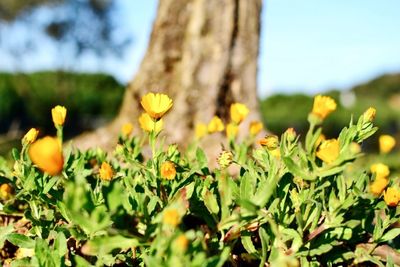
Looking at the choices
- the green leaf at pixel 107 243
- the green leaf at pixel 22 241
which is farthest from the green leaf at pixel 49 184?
the green leaf at pixel 107 243

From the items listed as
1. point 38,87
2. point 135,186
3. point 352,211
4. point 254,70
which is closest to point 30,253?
point 135,186

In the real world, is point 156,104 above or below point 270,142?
above

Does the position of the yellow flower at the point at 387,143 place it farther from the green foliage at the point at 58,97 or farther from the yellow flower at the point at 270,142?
the green foliage at the point at 58,97

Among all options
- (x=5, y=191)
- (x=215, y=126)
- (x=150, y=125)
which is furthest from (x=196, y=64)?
(x=150, y=125)

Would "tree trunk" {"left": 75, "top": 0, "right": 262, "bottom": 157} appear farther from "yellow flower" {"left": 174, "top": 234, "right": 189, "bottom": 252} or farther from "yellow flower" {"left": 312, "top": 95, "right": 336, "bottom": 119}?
"yellow flower" {"left": 174, "top": 234, "right": 189, "bottom": 252}

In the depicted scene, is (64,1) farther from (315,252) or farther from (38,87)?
(315,252)

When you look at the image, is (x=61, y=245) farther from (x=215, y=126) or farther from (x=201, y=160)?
(x=215, y=126)
